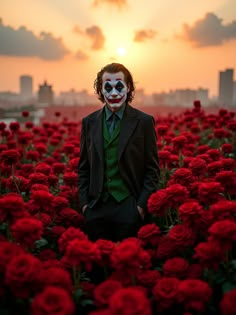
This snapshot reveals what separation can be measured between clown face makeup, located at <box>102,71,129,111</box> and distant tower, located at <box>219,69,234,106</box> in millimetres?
27100

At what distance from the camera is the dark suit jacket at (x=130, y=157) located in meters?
3.30

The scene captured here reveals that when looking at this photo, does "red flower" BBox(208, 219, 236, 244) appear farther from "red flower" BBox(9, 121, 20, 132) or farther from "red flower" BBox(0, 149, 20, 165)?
"red flower" BBox(9, 121, 20, 132)

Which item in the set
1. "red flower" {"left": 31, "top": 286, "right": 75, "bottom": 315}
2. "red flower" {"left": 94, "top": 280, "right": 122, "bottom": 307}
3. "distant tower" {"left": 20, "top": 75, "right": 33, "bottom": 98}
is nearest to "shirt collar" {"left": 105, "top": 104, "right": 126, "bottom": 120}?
"red flower" {"left": 94, "top": 280, "right": 122, "bottom": 307}

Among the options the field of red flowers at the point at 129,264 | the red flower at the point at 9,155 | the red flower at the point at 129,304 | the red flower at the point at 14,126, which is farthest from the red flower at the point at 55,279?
the red flower at the point at 14,126

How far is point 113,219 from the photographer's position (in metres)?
3.23

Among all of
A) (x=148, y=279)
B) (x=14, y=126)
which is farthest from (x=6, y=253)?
(x=14, y=126)

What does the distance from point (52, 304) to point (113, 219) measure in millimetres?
1648

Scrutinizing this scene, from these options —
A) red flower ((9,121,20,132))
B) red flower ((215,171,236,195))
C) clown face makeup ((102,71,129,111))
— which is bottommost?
red flower ((215,171,236,195))

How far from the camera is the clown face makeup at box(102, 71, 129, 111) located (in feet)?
11.0

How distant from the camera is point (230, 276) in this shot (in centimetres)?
228

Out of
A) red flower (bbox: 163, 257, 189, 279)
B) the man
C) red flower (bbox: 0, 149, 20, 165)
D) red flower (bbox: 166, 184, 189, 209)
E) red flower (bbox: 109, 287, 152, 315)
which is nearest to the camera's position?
red flower (bbox: 109, 287, 152, 315)

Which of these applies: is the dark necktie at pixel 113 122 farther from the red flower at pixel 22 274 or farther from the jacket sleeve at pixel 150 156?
the red flower at pixel 22 274

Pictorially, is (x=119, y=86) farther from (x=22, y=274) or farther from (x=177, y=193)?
(x=22, y=274)

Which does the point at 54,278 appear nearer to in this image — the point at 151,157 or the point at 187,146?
the point at 151,157
